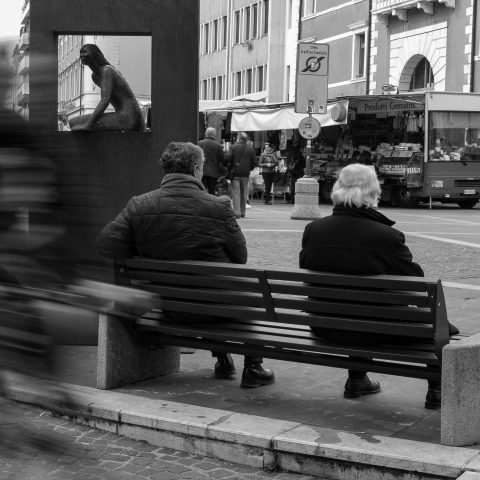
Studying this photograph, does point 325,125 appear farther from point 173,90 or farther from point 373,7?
point 173,90

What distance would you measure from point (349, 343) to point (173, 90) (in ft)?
8.24

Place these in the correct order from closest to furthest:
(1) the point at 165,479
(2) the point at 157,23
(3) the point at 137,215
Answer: (1) the point at 165,479 < (3) the point at 137,215 < (2) the point at 157,23

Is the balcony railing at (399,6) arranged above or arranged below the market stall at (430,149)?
above

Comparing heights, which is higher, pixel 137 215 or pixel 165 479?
pixel 137 215

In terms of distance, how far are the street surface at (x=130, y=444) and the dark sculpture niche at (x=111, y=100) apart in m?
2.52

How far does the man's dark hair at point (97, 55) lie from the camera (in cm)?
672

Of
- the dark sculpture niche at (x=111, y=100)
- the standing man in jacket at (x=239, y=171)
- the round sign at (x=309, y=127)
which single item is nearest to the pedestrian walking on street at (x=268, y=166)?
the standing man in jacket at (x=239, y=171)

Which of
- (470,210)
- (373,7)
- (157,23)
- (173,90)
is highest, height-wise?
(373,7)

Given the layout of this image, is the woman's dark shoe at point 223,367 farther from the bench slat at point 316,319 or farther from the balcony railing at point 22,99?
the balcony railing at point 22,99

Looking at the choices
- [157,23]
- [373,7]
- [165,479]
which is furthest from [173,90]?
[373,7]

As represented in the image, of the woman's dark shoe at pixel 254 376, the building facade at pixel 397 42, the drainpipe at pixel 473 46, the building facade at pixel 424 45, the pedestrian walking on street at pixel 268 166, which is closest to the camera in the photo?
the woman's dark shoe at pixel 254 376

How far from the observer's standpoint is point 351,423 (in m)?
4.80

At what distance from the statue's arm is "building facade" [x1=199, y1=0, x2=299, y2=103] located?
134ft

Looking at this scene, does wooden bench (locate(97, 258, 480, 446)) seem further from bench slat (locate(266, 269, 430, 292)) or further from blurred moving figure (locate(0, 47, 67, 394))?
blurred moving figure (locate(0, 47, 67, 394))
